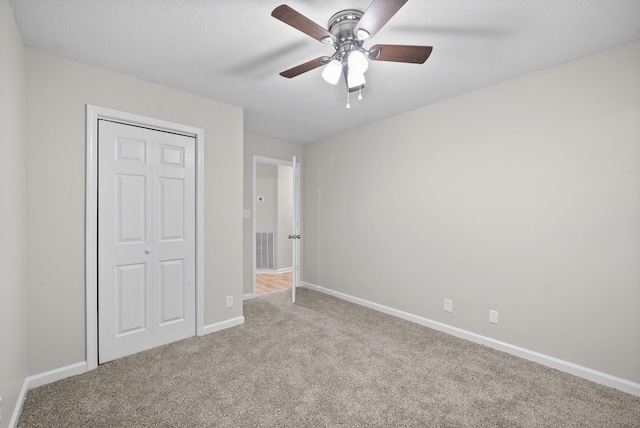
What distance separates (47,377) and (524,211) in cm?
391

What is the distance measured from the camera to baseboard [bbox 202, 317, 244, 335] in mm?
2870

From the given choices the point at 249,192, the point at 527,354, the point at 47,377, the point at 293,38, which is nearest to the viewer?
the point at 293,38

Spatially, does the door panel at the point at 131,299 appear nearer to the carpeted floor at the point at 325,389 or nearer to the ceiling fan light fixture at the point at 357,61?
the carpeted floor at the point at 325,389

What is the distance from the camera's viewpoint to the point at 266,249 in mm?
6016

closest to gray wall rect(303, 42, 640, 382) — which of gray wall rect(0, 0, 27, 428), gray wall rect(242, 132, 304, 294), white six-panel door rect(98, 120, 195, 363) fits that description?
gray wall rect(242, 132, 304, 294)

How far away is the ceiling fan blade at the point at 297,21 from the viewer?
49.4 inches

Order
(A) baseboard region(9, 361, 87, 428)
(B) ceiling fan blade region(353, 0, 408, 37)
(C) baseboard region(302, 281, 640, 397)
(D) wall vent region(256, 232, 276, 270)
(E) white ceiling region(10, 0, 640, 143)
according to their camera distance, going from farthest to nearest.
Answer: (D) wall vent region(256, 232, 276, 270) < (C) baseboard region(302, 281, 640, 397) < (A) baseboard region(9, 361, 87, 428) < (E) white ceiling region(10, 0, 640, 143) < (B) ceiling fan blade region(353, 0, 408, 37)

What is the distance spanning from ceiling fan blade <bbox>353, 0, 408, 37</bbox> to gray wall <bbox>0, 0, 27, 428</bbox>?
185 centimetres

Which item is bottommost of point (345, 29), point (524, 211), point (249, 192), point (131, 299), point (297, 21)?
point (131, 299)

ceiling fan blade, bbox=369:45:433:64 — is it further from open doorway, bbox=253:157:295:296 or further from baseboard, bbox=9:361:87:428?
open doorway, bbox=253:157:295:296

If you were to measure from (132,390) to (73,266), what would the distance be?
3.37ft

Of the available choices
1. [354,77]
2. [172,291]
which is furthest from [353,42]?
[172,291]

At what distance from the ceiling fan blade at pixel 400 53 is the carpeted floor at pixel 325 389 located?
2.12 m

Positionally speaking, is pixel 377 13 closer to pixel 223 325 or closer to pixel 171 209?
pixel 171 209
